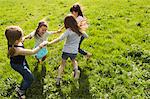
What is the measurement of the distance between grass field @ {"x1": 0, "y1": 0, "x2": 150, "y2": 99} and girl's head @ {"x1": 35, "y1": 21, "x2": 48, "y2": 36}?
1074 millimetres

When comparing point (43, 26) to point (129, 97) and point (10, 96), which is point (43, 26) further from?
point (129, 97)

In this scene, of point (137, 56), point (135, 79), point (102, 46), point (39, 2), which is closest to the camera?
point (135, 79)

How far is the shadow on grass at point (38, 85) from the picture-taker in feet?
30.4

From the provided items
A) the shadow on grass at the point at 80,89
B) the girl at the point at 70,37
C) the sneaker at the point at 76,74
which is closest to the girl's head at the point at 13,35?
the girl at the point at 70,37

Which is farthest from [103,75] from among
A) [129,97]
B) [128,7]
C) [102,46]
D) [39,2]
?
[39,2]

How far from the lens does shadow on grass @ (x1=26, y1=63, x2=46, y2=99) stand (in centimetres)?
927

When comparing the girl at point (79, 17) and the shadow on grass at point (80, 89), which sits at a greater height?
the girl at point (79, 17)

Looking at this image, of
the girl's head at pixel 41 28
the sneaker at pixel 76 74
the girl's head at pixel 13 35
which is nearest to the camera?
the girl's head at pixel 13 35

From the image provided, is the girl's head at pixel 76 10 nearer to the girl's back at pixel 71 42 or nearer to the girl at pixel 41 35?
the girl at pixel 41 35

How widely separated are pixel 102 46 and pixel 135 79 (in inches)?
102

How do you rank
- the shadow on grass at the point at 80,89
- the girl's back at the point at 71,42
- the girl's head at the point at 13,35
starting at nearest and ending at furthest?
the girl's head at the point at 13,35 → the shadow on grass at the point at 80,89 → the girl's back at the point at 71,42

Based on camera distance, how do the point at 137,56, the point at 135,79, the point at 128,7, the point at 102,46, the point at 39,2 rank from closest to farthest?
the point at 135,79 < the point at 137,56 < the point at 102,46 < the point at 128,7 < the point at 39,2

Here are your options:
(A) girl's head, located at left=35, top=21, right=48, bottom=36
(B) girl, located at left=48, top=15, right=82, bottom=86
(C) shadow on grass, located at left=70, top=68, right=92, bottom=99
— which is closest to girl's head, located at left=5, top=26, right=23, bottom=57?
(B) girl, located at left=48, top=15, right=82, bottom=86

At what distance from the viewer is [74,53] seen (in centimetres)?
953
